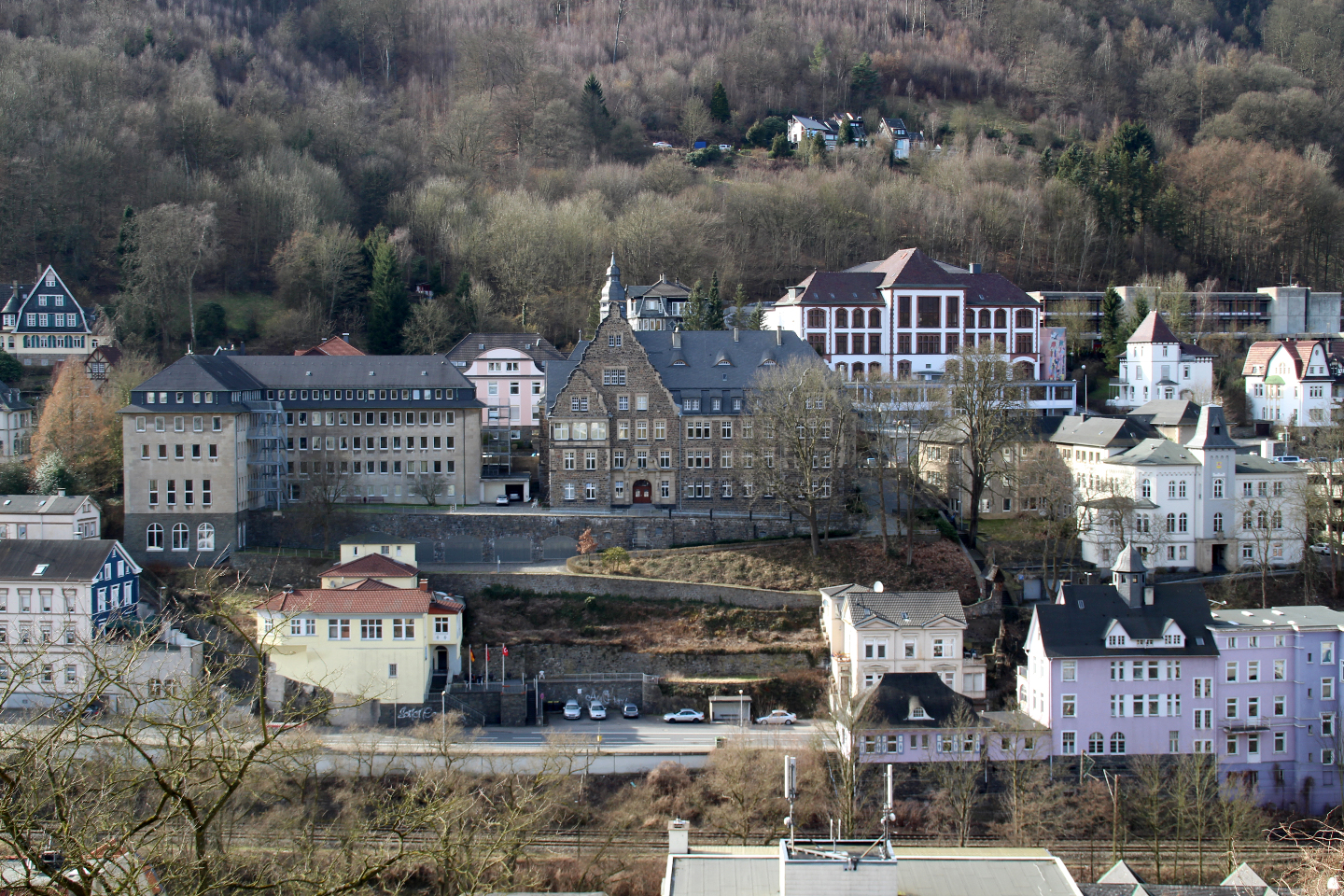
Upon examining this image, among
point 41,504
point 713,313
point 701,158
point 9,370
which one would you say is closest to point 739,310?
point 713,313

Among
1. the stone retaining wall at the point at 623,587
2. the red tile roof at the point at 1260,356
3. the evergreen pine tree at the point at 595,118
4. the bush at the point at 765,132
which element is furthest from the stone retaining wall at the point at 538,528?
the bush at the point at 765,132

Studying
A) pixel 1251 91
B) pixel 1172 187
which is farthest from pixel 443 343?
pixel 1251 91

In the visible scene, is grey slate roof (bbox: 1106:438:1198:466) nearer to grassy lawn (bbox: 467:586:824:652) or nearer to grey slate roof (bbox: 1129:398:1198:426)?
grey slate roof (bbox: 1129:398:1198:426)

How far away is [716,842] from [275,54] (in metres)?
84.9

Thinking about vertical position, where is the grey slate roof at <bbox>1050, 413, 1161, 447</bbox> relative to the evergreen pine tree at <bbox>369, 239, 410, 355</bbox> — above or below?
below

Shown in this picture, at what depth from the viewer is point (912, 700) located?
Result: 35594 millimetres

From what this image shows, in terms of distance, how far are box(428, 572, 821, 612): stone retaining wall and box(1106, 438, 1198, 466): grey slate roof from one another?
13.8m

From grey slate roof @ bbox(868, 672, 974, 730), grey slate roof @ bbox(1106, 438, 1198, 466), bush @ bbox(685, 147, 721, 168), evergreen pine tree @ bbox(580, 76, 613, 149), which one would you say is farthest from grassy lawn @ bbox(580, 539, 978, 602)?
evergreen pine tree @ bbox(580, 76, 613, 149)

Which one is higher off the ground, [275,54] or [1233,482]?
[275,54]

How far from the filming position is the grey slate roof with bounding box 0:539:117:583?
40188 millimetres

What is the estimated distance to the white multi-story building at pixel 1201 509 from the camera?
45281 mm

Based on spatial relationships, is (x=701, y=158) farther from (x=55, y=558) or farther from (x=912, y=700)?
(x=912, y=700)

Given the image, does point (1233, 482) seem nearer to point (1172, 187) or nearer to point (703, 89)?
point (1172, 187)

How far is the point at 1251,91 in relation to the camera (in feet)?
346
